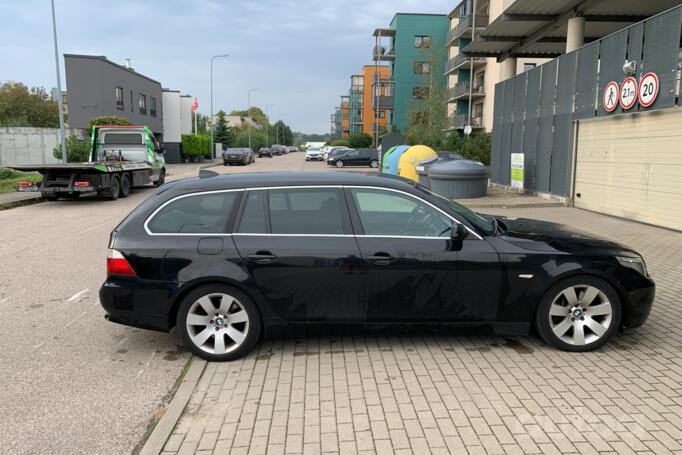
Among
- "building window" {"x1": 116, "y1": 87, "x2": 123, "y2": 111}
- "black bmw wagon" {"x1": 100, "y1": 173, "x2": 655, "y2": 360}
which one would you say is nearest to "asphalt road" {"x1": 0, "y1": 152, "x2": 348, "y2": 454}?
"black bmw wagon" {"x1": 100, "y1": 173, "x2": 655, "y2": 360}

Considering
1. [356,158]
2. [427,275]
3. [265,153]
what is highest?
Answer: [265,153]

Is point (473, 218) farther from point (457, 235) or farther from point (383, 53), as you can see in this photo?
point (383, 53)

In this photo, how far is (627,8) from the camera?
17828mm

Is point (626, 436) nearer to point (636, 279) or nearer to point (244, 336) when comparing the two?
point (636, 279)

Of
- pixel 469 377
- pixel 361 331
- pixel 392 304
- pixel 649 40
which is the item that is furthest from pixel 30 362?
pixel 649 40

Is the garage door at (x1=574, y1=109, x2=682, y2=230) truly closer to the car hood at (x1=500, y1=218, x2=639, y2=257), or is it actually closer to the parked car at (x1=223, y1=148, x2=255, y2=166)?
the car hood at (x1=500, y1=218, x2=639, y2=257)

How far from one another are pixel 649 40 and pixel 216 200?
1134cm

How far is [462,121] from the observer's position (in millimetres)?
49688

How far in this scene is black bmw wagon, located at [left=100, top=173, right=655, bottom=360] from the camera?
4.43m

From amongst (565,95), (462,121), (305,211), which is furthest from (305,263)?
(462,121)

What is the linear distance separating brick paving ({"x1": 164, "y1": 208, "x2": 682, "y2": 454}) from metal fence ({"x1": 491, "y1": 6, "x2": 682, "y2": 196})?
8.38m

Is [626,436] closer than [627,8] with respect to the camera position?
Yes

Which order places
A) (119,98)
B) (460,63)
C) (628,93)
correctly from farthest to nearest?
(460,63) < (119,98) < (628,93)

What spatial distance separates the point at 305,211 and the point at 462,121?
47511mm
